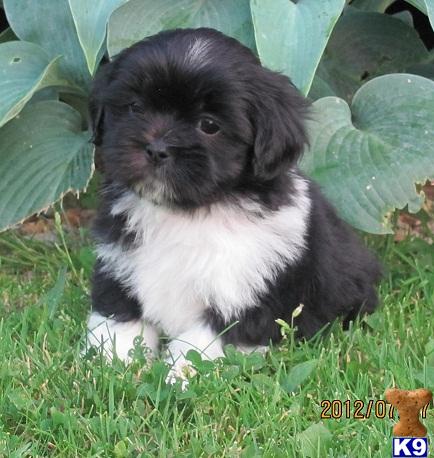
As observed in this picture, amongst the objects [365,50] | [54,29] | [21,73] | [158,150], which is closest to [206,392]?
[158,150]

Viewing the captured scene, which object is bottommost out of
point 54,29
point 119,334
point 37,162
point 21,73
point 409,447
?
point 119,334

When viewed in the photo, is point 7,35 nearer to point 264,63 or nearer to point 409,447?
point 264,63

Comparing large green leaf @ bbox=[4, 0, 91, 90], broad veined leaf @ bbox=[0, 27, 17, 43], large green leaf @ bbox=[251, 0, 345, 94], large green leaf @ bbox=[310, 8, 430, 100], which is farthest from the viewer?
broad veined leaf @ bbox=[0, 27, 17, 43]

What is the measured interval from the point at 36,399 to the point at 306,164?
1716 millimetres

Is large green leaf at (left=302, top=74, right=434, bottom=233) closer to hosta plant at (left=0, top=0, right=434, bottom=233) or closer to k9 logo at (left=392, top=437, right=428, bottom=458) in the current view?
hosta plant at (left=0, top=0, right=434, bottom=233)

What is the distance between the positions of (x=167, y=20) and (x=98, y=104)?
104 centimetres

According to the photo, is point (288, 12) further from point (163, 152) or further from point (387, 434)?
point (387, 434)

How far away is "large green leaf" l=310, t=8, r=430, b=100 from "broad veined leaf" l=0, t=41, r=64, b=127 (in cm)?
142

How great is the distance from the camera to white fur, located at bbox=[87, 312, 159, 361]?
11.4 ft

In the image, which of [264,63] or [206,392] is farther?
[264,63]

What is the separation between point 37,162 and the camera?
172 inches

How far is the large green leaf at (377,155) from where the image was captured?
4109 mm

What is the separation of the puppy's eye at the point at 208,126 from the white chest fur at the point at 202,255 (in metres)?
0.30

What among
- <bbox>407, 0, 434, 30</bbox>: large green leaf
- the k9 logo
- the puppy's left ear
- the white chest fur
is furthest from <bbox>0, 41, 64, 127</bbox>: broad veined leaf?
the k9 logo
